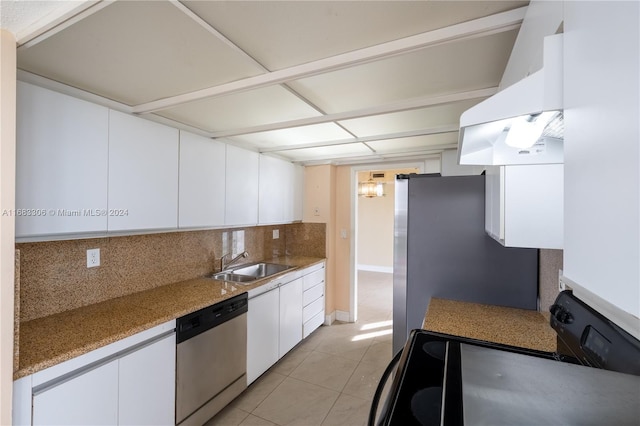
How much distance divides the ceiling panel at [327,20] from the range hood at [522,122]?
44 centimetres

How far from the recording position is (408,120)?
2.08m

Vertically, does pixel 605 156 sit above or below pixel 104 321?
above

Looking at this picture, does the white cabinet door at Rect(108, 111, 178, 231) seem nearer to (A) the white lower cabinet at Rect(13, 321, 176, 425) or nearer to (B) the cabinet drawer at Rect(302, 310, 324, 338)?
(A) the white lower cabinet at Rect(13, 321, 176, 425)

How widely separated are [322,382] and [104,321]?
1.82 m

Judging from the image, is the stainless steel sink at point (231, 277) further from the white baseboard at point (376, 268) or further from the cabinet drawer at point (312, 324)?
the white baseboard at point (376, 268)

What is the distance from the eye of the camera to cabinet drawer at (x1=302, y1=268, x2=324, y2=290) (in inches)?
128

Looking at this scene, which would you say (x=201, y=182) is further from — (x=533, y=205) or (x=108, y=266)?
(x=533, y=205)

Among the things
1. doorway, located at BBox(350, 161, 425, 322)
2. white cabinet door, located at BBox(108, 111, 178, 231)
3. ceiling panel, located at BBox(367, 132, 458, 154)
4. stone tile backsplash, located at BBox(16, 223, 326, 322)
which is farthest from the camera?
doorway, located at BBox(350, 161, 425, 322)

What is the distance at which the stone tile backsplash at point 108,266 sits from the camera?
5.22ft

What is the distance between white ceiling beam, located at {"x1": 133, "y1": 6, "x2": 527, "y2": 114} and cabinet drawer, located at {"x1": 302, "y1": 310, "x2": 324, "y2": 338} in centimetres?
268

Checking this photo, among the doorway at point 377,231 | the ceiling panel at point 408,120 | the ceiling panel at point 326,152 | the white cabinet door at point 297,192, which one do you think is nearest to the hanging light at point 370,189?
the doorway at point 377,231

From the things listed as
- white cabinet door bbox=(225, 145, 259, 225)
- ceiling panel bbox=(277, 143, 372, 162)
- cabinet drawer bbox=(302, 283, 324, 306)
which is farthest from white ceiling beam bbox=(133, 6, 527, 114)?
cabinet drawer bbox=(302, 283, 324, 306)

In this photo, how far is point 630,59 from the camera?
1.09 feet

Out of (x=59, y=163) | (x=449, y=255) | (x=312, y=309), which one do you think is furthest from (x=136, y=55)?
(x=312, y=309)
